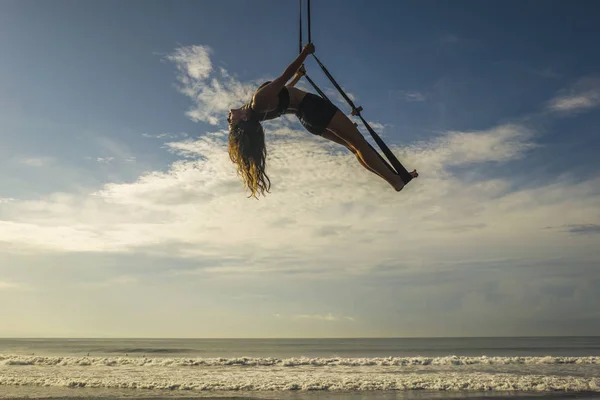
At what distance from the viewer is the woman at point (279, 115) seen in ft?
13.4

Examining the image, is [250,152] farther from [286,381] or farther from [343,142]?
[286,381]

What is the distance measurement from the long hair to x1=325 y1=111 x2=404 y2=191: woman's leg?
695 mm

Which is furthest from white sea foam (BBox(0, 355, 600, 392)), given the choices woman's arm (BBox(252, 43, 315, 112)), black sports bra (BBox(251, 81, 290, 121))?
woman's arm (BBox(252, 43, 315, 112))

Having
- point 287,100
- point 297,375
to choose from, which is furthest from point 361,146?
point 297,375

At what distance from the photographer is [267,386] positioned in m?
17.0

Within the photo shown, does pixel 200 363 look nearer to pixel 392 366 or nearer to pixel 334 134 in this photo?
pixel 392 366

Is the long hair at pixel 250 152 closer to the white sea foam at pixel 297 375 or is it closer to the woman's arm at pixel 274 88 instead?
the woman's arm at pixel 274 88

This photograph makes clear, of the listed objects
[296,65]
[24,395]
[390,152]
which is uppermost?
[296,65]

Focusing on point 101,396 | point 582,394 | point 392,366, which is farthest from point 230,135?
point 392,366

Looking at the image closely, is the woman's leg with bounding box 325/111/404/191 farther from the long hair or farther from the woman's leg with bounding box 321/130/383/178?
the long hair

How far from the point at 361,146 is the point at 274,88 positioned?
1008 mm

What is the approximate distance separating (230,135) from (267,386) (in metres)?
Answer: 14.6

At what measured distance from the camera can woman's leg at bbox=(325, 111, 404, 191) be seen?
4.24m

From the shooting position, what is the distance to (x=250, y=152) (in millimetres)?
4469
